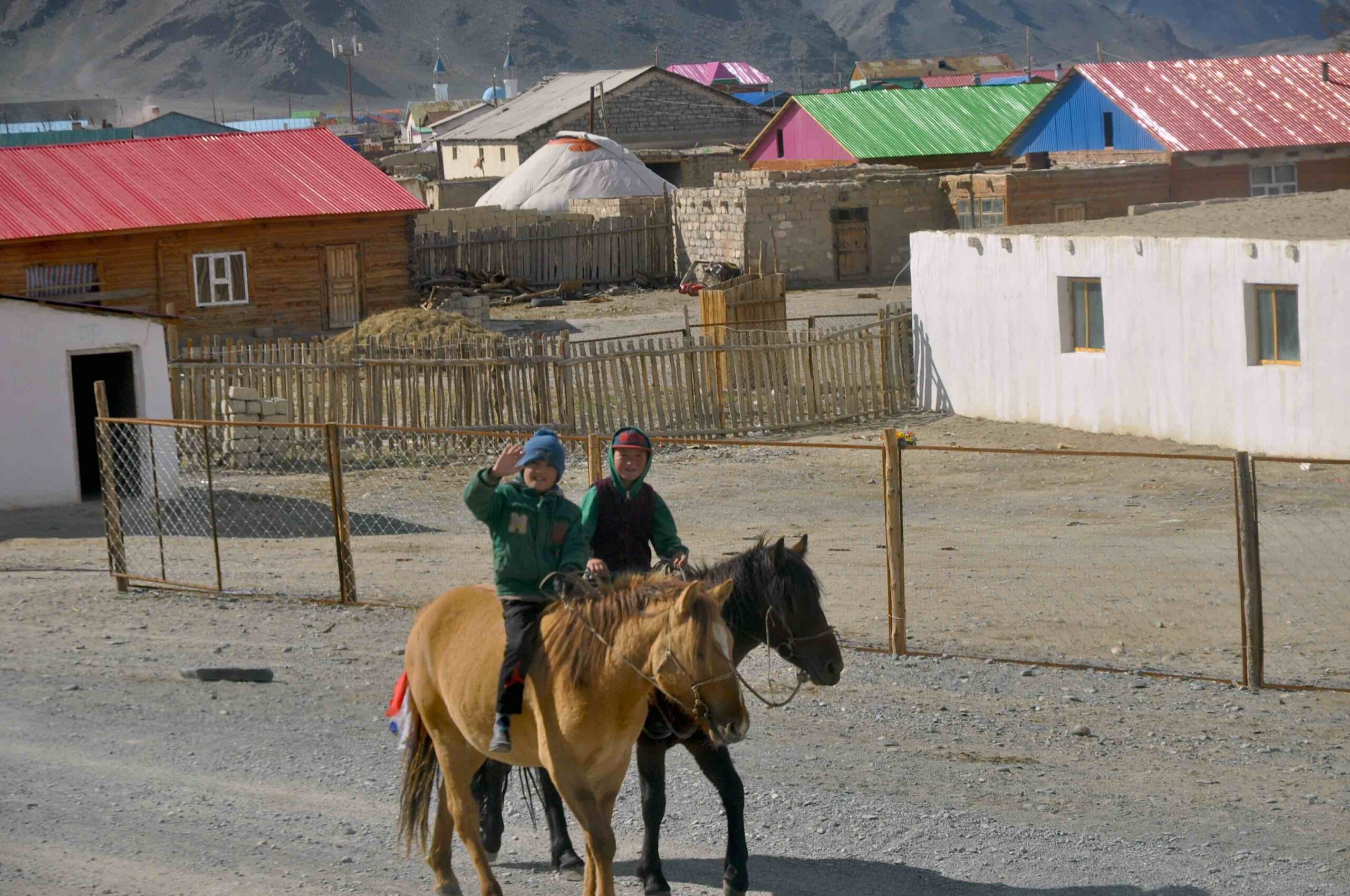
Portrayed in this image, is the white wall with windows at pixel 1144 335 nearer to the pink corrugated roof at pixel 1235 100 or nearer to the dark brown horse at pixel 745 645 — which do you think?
the dark brown horse at pixel 745 645

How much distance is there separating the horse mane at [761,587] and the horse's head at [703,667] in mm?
961

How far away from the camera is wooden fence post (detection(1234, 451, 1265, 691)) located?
342 inches

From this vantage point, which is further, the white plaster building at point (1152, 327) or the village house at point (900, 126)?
the village house at point (900, 126)

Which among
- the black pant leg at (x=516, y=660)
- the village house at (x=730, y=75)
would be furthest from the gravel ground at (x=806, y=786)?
the village house at (x=730, y=75)

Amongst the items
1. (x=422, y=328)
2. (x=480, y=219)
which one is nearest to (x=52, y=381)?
(x=422, y=328)

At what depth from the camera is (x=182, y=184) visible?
102 ft

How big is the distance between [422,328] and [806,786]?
17.5m

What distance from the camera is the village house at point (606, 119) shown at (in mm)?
62562

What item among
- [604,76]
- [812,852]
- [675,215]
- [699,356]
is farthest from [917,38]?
[812,852]

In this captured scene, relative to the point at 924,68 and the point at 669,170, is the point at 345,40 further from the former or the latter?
the point at 669,170

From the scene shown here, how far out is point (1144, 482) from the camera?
16562 mm

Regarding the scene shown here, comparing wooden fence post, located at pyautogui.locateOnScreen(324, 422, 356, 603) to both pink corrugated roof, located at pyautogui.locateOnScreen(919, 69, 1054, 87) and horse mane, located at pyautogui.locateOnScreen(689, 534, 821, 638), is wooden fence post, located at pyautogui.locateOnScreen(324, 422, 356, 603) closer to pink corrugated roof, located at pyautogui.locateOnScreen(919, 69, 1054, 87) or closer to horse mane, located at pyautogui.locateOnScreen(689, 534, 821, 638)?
horse mane, located at pyautogui.locateOnScreen(689, 534, 821, 638)

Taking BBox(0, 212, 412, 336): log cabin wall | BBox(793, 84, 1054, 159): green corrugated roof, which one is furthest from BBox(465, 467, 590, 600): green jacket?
BBox(793, 84, 1054, 159): green corrugated roof

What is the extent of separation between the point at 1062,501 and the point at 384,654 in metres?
8.19
